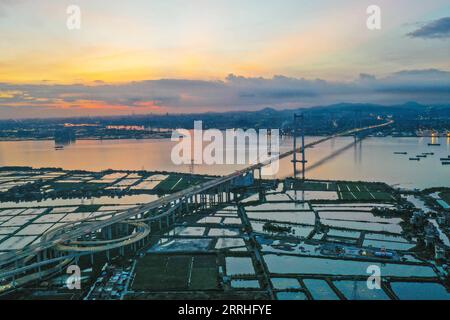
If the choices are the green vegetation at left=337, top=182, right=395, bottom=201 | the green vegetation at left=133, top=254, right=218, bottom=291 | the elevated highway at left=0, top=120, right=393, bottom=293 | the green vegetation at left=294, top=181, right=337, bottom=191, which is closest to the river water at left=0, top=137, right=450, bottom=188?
the green vegetation at left=337, top=182, right=395, bottom=201

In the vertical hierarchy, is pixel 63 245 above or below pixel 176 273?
above

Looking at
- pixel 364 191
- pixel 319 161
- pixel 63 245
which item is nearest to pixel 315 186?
pixel 364 191

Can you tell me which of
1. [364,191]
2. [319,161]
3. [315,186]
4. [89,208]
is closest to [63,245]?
[89,208]

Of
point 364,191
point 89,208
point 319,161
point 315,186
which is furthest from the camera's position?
point 319,161

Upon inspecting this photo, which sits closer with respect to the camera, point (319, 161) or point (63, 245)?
point (63, 245)

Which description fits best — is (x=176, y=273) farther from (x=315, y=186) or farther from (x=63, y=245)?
(x=315, y=186)

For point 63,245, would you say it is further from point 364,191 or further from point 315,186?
point 364,191

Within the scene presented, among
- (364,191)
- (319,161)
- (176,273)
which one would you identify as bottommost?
(176,273)

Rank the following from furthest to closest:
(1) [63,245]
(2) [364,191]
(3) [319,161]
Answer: (3) [319,161] < (2) [364,191] < (1) [63,245]

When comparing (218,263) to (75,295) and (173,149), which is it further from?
(173,149)

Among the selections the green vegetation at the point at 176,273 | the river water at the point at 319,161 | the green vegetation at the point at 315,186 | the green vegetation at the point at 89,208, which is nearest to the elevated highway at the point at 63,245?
the green vegetation at the point at 176,273
